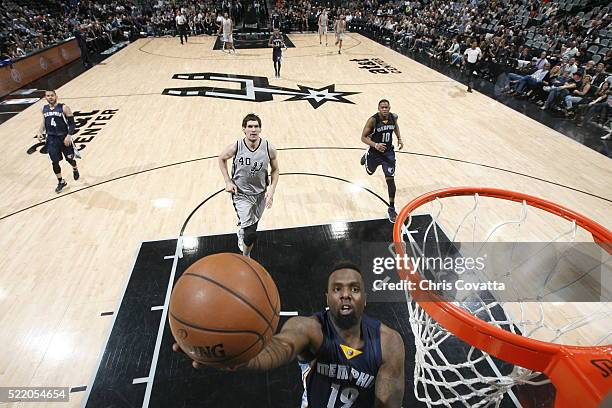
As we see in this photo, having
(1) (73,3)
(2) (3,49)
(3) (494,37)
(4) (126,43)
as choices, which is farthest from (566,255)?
(1) (73,3)

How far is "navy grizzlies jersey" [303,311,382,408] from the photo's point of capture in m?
1.89

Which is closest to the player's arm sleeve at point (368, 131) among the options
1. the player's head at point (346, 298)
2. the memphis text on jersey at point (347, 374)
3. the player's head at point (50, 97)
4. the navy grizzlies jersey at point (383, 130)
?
the navy grizzlies jersey at point (383, 130)

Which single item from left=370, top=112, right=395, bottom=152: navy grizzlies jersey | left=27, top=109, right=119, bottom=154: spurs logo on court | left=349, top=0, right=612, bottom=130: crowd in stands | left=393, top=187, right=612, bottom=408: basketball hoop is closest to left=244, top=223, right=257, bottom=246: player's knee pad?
left=393, top=187, right=612, bottom=408: basketball hoop

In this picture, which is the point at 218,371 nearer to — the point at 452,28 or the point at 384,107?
the point at 384,107

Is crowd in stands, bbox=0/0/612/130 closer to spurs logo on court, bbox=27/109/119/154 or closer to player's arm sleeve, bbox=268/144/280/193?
spurs logo on court, bbox=27/109/119/154

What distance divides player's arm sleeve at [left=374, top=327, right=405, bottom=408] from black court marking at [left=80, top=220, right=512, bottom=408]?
1.58 meters

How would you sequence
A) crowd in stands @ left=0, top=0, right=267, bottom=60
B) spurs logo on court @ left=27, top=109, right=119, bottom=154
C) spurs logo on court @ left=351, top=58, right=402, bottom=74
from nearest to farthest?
spurs logo on court @ left=27, top=109, right=119, bottom=154 < spurs logo on court @ left=351, top=58, right=402, bottom=74 < crowd in stands @ left=0, top=0, right=267, bottom=60

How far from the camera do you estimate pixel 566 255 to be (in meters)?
4.77

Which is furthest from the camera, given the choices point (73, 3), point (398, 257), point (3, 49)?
point (73, 3)

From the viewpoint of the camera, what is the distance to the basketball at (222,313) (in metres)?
1.69

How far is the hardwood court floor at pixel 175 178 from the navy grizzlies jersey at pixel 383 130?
1.08 meters

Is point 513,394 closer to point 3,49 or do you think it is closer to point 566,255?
point 566,255

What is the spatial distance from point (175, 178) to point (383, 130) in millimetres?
3731

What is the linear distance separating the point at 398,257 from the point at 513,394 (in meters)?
1.65
